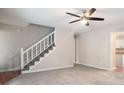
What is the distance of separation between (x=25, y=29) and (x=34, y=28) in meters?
0.36

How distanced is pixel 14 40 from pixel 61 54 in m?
1.93

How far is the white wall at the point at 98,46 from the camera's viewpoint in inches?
188

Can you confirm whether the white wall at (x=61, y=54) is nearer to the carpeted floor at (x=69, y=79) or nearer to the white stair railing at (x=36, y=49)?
the white stair railing at (x=36, y=49)

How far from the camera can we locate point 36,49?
188 inches

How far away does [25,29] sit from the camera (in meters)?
4.61

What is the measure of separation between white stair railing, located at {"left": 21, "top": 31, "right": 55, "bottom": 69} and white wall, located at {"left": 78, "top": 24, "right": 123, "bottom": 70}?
67.7 inches

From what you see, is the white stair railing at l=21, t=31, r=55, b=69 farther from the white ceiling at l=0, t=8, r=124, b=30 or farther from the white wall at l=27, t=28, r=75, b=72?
the white ceiling at l=0, t=8, r=124, b=30

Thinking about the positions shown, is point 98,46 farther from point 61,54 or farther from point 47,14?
point 47,14

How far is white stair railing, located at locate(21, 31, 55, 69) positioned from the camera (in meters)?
4.44

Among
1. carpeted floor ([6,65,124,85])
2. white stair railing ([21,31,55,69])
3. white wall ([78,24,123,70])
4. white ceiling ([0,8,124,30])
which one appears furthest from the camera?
white wall ([78,24,123,70])

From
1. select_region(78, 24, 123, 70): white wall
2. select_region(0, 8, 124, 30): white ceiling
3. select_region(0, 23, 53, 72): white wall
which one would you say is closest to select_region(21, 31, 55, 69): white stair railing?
select_region(0, 23, 53, 72): white wall

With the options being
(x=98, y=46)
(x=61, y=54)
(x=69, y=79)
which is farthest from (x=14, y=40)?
(x=98, y=46)
